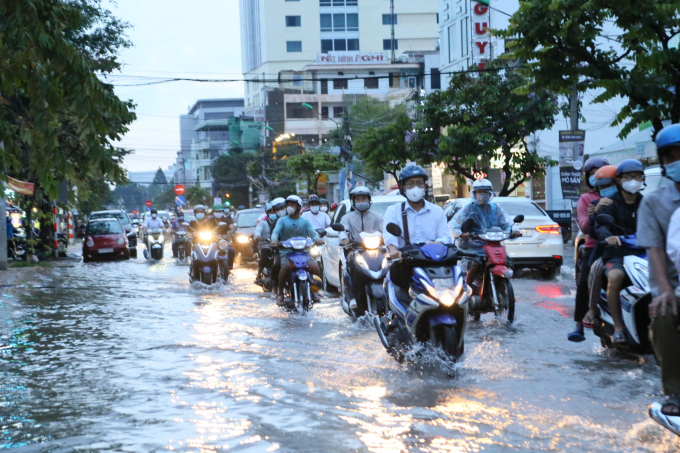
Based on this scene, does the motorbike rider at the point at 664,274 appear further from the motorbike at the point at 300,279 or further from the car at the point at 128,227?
the car at the point at 128,227

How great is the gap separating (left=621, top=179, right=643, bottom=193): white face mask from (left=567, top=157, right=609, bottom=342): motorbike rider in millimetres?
694

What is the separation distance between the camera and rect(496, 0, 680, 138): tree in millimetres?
13922

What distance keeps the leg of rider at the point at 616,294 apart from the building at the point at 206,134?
99790 millimetres

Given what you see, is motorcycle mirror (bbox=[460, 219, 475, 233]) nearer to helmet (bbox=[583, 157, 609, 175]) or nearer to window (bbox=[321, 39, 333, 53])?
helmet (bbox=[583, 157, 609, 175])

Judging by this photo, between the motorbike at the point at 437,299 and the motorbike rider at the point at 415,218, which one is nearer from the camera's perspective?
the motorbike at the point at 437,299

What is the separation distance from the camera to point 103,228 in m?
30.8

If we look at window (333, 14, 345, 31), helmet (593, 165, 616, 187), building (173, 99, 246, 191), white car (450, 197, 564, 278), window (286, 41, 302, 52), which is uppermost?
window (333, 14, 345, 31)

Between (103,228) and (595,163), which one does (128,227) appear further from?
(595,163)

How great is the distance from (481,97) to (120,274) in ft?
45.3

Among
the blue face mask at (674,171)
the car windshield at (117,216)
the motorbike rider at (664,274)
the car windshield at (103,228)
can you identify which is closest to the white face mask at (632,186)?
the motorbike rider at (664,274)

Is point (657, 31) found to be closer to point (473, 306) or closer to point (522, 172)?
point (473, 306)

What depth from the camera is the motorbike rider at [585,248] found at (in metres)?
7.80

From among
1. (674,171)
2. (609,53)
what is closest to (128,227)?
(609,53)

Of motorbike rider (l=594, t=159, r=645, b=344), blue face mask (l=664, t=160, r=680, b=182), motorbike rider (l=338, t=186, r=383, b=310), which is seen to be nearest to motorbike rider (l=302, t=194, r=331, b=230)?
motorbike rider (l=338, t=186, r=383, b=310)
